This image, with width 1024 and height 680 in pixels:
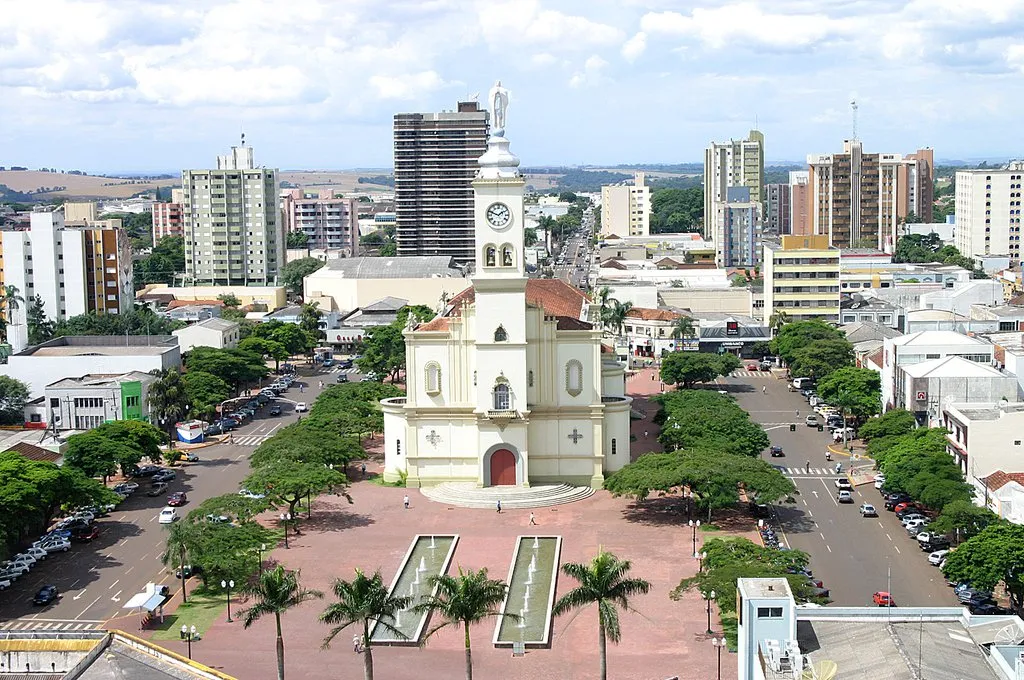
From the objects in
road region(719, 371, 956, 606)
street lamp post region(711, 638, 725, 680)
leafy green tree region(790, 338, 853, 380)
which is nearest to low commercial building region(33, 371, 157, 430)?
road region(719, 371, 956, 606)

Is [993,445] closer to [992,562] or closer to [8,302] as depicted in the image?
[992,562]

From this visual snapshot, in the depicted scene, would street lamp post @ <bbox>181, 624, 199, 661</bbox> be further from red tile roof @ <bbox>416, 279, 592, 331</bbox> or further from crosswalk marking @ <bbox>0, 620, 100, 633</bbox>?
red tile roof @ <bbox>416, 279, 592, 331</bbox>

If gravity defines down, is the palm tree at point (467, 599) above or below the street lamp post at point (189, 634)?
above

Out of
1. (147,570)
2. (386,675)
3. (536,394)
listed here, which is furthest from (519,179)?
(386,675)

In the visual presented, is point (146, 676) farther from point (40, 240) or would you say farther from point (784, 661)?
point (40, 240)

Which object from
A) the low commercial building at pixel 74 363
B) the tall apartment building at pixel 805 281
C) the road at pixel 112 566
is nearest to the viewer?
the road at pixel 112 566

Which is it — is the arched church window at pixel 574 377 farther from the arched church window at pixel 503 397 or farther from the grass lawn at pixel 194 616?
the grass lawn at pixel 194 616

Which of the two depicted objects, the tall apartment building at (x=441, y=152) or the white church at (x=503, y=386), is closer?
the white church at (x=503, y=386)

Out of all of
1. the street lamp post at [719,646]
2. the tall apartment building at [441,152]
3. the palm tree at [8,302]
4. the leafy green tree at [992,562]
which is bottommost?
the street lamp post at [719,646]

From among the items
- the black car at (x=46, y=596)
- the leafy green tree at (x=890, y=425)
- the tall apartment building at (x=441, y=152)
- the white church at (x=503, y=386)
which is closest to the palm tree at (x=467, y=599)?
the black car at (x=46, y=596)
